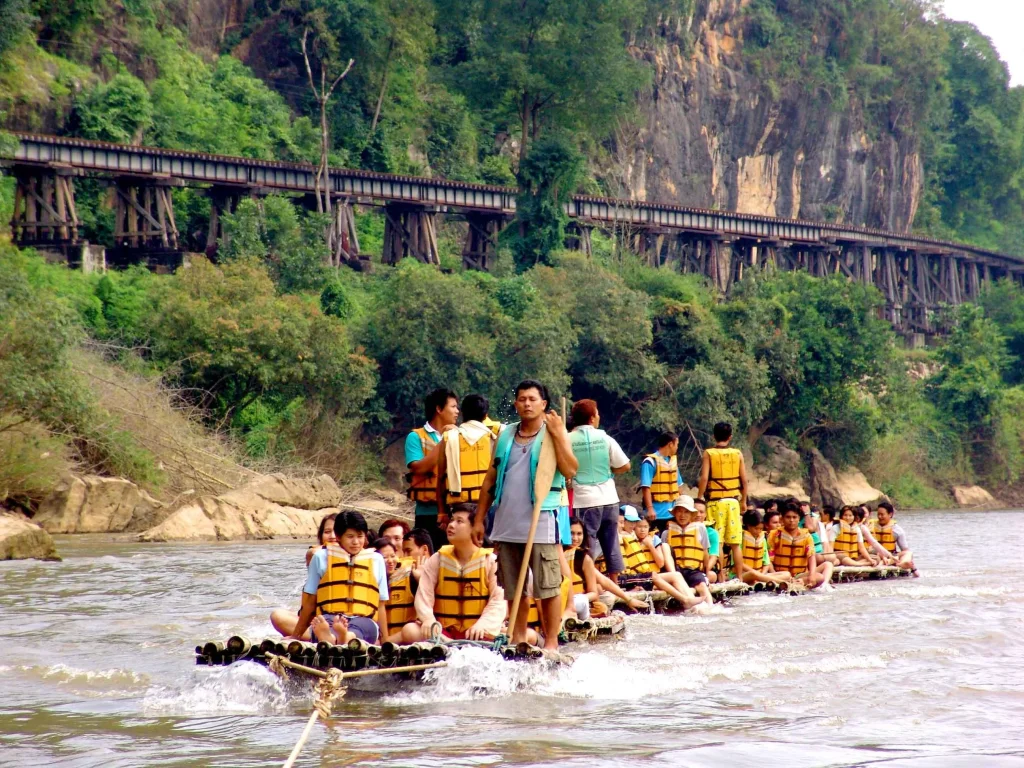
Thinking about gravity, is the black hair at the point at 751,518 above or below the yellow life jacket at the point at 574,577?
above

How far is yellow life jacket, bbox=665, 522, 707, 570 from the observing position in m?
14.6

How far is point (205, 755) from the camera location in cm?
764

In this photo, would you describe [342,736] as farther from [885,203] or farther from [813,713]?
[885,203]

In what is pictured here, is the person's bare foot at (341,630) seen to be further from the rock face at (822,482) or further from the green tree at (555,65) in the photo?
the green tree at (555,65)

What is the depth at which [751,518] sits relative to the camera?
1623cm

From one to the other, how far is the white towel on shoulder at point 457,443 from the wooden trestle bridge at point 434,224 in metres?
26.8

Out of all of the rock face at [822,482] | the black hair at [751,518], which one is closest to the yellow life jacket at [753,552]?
the black hair at [751,518]

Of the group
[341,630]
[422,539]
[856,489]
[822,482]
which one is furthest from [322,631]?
[856,489]

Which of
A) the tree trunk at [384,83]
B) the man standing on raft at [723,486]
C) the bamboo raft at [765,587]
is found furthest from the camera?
the tree trunk at [384,83]

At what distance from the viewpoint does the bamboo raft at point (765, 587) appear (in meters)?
13.9

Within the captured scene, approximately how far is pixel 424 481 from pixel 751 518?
5.93m

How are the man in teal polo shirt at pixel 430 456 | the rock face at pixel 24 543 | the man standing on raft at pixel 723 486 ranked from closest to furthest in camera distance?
the man in teal polo shirt at pixel 430 456, the man standing on raft at pixel 723 486, the rock face at pixel 24 543

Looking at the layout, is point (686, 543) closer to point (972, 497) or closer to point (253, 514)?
point (253, 514)

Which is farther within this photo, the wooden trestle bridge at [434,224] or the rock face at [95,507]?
the wooden trestle bridge at [434,224]
